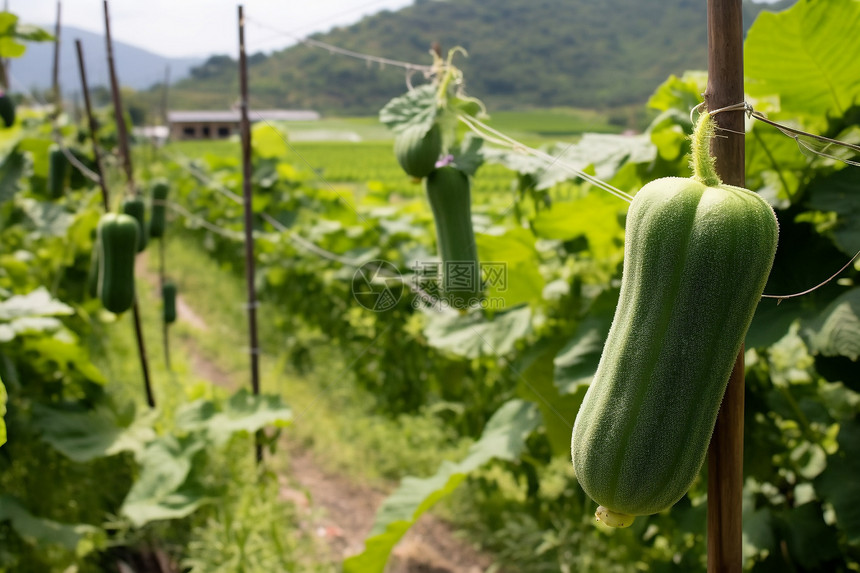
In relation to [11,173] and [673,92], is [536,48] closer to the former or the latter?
[673,92]

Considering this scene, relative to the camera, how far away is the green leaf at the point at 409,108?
4.78ft

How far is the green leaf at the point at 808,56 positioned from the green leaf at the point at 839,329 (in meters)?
0.49

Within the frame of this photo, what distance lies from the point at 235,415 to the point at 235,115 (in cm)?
143

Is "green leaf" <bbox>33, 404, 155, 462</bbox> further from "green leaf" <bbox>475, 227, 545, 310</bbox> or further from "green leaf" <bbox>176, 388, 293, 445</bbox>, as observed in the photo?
"green leaf" <bbox>475, 227, 545, 310</bbox>

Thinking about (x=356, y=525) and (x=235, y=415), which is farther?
(x=356, y=525)

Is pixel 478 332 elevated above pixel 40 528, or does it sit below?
above

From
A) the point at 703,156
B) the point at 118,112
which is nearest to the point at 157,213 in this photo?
the point at 118,112

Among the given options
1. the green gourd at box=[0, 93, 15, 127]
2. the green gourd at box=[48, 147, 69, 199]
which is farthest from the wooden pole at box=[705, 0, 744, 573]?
the green gourd at box=[48, 147, 69, 199]

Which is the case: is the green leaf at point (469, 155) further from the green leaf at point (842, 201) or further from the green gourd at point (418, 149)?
the green leaf at point (842, 201)

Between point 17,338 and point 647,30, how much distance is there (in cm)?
293

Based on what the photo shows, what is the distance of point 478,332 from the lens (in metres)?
2.52

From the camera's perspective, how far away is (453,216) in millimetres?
1483

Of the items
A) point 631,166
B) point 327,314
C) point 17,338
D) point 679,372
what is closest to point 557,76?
point 631,166

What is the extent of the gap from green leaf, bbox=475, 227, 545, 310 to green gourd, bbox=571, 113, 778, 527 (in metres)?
1.32
